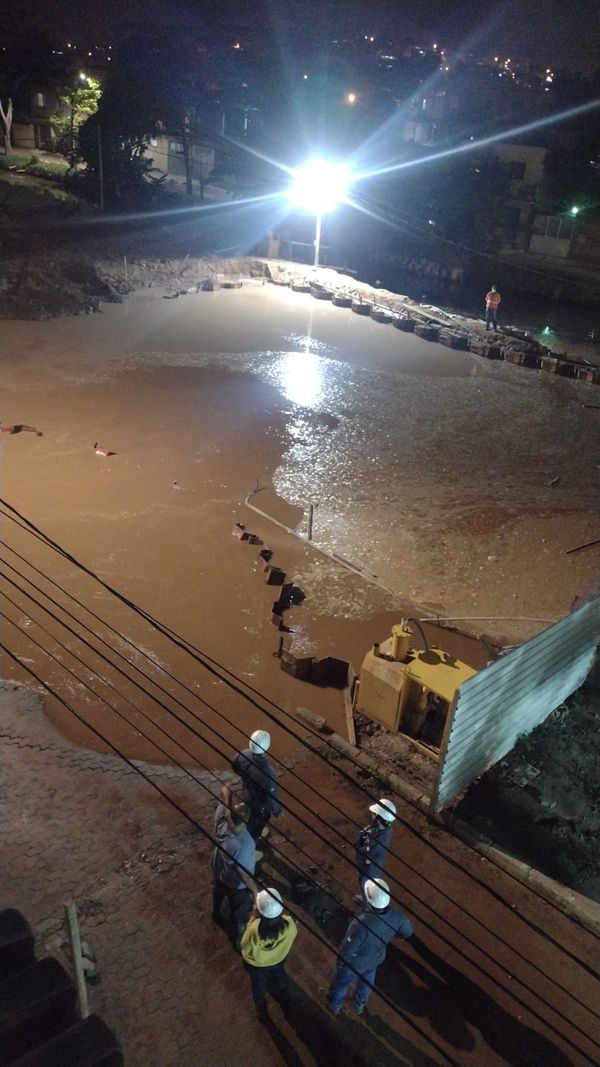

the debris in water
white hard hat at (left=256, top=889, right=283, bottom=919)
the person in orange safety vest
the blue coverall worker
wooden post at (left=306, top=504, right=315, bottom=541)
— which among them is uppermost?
the person in orange safety vest

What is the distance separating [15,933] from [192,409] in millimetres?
13876

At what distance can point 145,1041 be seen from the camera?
184 inches

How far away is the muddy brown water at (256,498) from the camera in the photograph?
9.23 meters

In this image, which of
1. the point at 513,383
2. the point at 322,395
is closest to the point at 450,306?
the point at 513,383

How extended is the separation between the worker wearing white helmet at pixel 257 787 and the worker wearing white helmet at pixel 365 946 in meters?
1.27

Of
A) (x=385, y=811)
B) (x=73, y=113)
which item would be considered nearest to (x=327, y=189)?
(x=73, y=113)

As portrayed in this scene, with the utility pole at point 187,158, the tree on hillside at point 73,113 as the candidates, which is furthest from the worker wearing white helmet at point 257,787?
the utility pole at point 187,158

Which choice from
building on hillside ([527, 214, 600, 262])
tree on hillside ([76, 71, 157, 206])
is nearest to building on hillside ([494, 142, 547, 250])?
building on hillside ([527, 214, 600, 262])

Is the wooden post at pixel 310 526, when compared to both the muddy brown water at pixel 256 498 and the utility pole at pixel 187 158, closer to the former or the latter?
the muddy brown water at pixel 256 498

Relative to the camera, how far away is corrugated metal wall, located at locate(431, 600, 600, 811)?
640 centimetres

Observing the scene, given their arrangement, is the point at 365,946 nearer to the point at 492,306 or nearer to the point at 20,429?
the point at 20,429

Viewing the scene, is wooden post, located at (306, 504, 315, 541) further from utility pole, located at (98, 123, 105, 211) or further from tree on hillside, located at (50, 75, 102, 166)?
tree on hillside, located at (50, 75, 102, 166)

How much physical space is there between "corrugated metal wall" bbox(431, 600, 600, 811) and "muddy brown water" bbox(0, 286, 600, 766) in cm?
166

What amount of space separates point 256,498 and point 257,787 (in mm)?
8022
